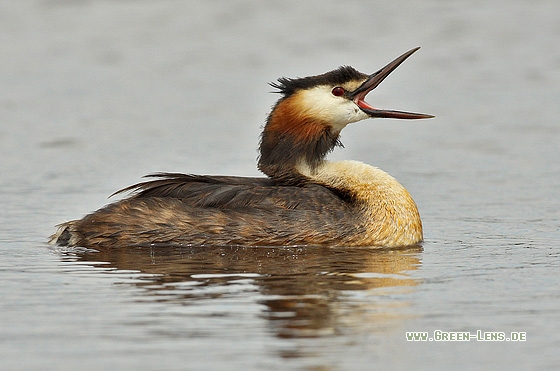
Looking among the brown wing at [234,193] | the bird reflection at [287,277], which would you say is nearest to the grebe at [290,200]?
the brown wing at [234,193]

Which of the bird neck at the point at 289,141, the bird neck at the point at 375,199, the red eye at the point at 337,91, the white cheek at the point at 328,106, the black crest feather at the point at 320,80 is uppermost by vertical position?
the black crest feather at the point at 320,80

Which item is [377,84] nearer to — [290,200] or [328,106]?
[328,106]

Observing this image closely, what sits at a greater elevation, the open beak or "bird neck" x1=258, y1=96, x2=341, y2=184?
the open beak

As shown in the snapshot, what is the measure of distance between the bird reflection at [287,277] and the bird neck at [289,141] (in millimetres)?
966

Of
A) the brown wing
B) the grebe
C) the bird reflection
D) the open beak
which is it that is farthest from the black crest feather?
the bird reflection

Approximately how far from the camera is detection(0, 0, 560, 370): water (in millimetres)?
6785

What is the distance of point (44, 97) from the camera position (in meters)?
18.4

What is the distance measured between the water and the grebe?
0.25 metres

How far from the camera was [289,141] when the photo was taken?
10680 mm

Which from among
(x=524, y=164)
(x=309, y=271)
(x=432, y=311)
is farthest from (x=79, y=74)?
(x=432, y=311)

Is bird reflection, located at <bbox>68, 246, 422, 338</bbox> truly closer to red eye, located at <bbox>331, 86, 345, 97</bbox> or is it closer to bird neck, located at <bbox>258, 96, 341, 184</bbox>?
bird neck, located at <bbox>258, 96, 341, 184</bbox>

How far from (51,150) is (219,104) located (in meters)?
3.70

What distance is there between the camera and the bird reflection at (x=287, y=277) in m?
7.38

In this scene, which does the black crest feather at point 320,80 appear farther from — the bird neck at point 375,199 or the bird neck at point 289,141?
the bird neck at point 375,199
